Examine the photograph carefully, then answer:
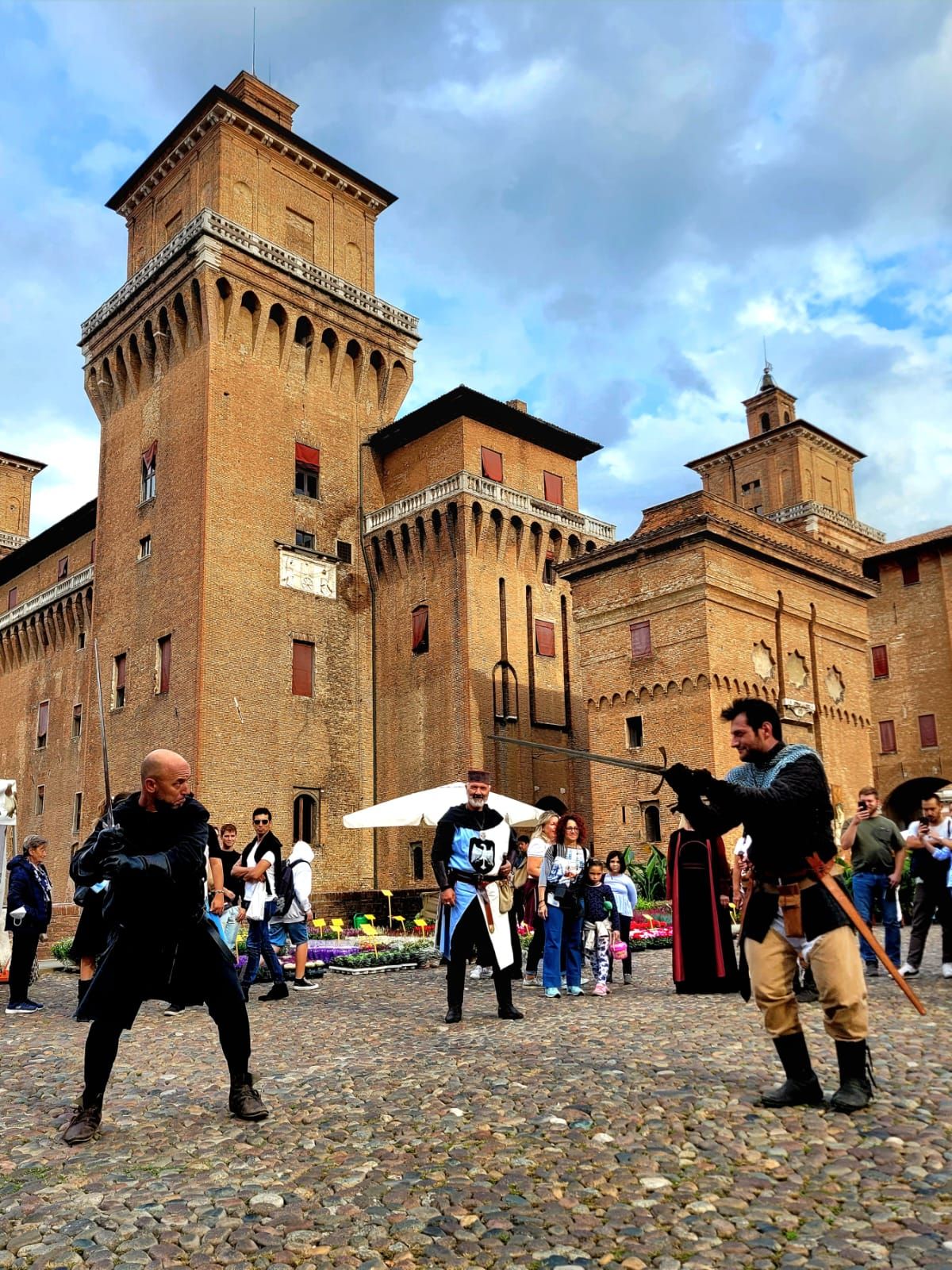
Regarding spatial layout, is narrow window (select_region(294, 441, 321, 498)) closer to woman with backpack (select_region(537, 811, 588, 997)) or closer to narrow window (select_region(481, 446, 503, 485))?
narrow window (select_region(481, 446, 503, 485))

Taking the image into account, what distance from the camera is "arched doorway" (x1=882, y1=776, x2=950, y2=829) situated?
41875mm

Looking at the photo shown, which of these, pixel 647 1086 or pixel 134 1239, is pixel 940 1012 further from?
pixel 134 1239

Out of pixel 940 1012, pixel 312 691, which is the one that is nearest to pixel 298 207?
pixel 312 691

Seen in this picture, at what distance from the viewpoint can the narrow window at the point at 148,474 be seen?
35.7m

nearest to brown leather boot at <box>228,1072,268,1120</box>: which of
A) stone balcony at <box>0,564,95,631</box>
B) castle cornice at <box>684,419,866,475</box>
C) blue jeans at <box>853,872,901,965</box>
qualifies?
blue jeans at <box>853,872,901,965</box>

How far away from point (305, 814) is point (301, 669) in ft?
15.1

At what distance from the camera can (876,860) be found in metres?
11.6

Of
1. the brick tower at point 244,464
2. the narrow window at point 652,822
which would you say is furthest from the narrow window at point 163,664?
the narrow window at point 652,822

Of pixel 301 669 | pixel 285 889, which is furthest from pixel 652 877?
pixel 285 889

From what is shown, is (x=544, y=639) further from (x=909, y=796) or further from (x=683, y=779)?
(x=683, y=779)

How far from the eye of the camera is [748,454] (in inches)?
2275

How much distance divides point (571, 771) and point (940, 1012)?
89.1 feet

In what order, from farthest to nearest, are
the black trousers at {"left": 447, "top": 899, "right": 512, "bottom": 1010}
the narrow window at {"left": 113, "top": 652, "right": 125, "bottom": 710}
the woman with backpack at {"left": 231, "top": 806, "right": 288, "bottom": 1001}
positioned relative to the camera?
the narrow window at {"left": 113, "top": 652, "right": 125, "bottom": 710}
the woman with backpack at {"left": 231, "top": 806, "right": 288, "bottom": 1001}
the black trousers at {"left": 447, "top": 899, "right": 512, "bottom": 1010}

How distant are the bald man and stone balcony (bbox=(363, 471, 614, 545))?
28.9 meters
